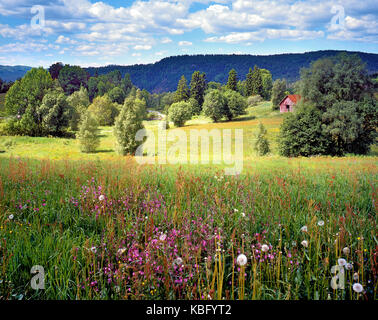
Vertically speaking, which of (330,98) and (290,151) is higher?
(330,98)

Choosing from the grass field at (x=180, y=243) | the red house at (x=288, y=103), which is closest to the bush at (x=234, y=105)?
the red house at (x=288, y=103)

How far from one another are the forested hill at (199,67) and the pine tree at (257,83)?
46.8ft

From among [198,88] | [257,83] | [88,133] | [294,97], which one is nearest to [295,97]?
[294,97]

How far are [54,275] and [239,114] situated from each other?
35601 mm

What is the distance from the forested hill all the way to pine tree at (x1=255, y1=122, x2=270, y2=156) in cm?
535

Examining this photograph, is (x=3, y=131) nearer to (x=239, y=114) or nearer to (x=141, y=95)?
(x=141, y=95)

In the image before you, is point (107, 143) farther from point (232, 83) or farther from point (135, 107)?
point (232, 83)

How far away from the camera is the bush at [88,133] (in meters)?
18.5

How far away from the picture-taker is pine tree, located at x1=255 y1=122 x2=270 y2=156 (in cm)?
2320

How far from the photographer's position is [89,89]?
21.6 metres

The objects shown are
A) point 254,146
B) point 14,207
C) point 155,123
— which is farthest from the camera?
point 155,123

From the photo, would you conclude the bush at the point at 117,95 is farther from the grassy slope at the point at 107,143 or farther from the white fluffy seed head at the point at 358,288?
the white fluffy seed head at the point at 358,288
